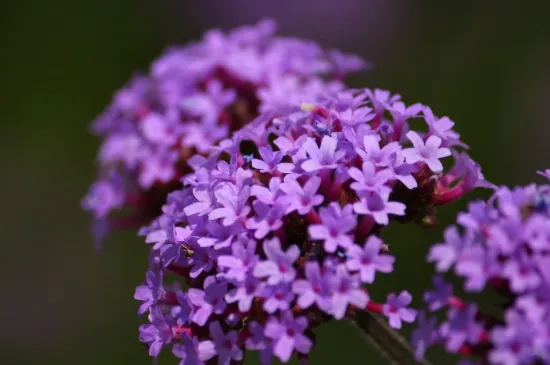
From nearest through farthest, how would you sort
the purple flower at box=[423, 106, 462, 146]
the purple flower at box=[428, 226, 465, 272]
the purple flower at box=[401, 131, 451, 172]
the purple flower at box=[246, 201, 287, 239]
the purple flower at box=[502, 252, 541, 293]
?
the purple flower at box=[502, 252, 541, 293]
the purple flower at box=[428, 226, 465, 272]
the purple flower at box=[246, 201, 287, 239]
the purple flower at box=[401, 131, 451, 172]
the purple flower at box=[423, 106, 462, 146]

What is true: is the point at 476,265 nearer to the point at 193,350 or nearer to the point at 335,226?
the point at 335,226

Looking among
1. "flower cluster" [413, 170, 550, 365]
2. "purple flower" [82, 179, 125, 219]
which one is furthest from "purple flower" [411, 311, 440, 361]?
"purple flower" [82, 179, 125, 219]

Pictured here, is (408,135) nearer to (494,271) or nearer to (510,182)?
(494,271)

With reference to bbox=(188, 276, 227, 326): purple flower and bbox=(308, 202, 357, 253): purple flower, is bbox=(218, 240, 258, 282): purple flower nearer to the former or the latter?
bbox=(188, 276, 227, 326): purple flower

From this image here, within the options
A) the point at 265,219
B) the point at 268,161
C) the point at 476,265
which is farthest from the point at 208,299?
the point at 476,265

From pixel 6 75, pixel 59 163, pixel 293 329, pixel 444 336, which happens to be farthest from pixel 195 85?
pixel 6 75

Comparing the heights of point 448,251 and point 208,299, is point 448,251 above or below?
below

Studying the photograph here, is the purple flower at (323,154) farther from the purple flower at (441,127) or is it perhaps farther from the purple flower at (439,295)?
the purple flower at (439,295)
